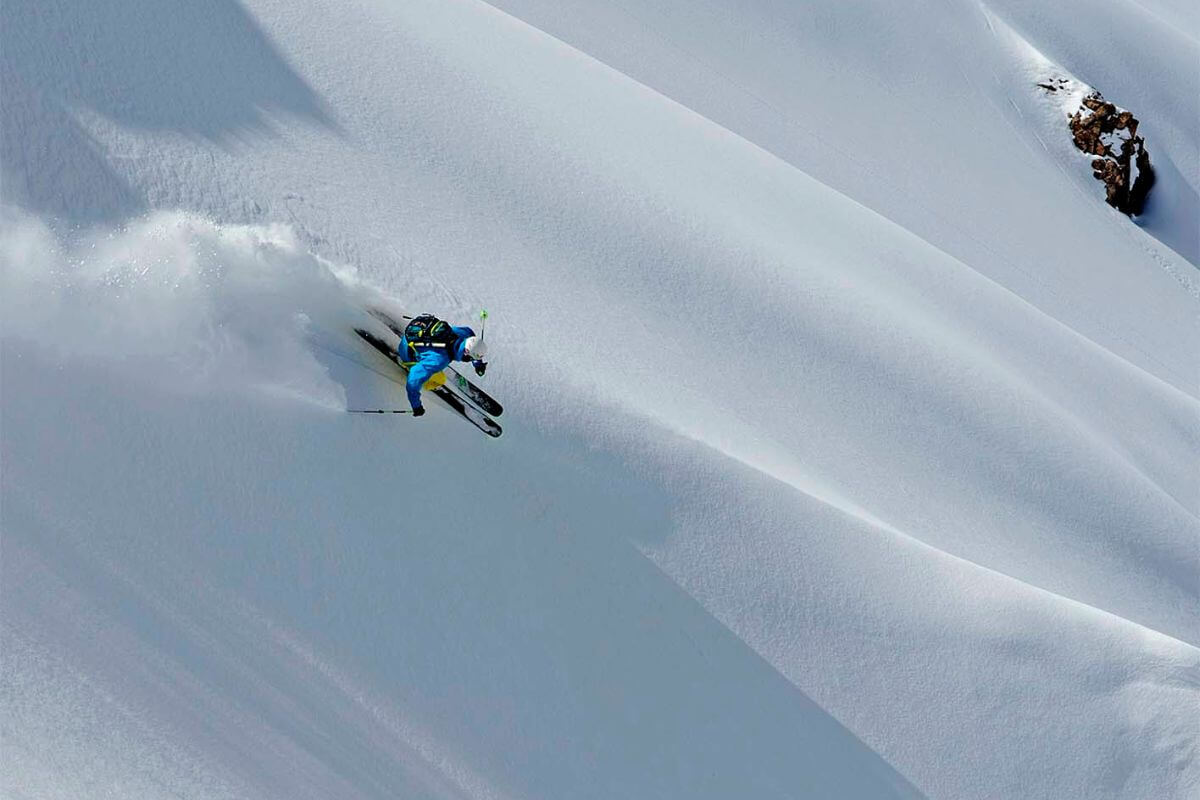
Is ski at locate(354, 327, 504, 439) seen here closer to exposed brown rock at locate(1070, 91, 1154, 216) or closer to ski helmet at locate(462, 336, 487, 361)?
ski helmet at locate(462, 336, 487, 361)

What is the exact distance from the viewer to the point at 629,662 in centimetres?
1056

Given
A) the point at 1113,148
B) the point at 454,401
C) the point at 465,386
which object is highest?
the point at 1113,148

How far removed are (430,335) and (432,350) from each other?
0.13 meters

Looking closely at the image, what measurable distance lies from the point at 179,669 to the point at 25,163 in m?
4.53

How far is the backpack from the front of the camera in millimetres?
9297

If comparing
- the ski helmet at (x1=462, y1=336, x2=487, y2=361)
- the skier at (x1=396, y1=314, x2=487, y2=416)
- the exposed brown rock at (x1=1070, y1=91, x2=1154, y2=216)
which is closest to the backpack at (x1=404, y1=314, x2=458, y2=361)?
the skier at (x1=396, y1=314, x2=487, y2=416)

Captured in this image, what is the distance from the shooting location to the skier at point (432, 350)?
925cm

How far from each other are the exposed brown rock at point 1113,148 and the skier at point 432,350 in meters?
20.6

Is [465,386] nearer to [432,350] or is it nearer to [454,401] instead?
[454,401]

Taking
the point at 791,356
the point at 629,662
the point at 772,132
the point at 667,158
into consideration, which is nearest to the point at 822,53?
the point at 772,132

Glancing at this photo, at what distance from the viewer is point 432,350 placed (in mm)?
9336

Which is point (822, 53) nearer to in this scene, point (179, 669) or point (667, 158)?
point (667, 158)

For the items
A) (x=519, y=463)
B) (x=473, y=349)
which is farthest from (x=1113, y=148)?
(x=473, y=349)

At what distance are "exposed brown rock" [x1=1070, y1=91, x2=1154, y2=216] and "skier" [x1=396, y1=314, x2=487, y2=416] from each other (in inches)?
811
